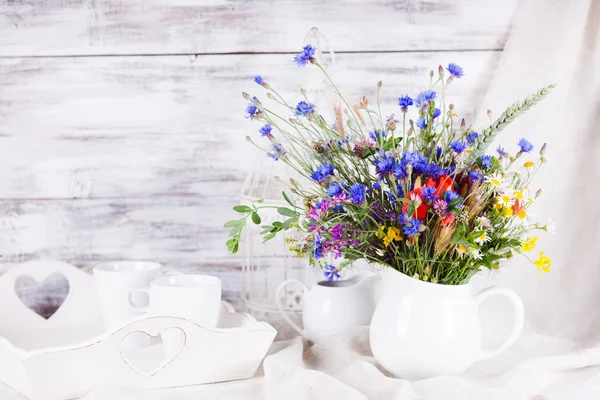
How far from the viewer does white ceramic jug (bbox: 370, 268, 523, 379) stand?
2.79 feet

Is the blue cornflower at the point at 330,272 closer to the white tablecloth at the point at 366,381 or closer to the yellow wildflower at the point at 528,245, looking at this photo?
the white tablecloth at the point at 366,381

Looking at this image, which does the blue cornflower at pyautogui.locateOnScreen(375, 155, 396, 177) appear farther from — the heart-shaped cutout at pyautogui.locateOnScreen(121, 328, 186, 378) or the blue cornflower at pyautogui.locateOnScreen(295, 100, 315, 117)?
the heart-shaped cutout at pyautogui.locateOnScreen(121, 328, 186, 378)

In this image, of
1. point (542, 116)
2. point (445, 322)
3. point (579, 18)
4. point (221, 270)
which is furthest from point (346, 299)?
point (579, 18)

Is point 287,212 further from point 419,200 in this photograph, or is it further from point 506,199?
point 506,199

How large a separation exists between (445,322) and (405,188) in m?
0.19

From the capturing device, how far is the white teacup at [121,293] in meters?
1.06

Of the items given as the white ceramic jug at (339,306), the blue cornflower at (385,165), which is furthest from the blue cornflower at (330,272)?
the blue cornflower at (385,165)

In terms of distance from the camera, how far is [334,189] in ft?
2.70

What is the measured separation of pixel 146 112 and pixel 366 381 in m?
0.75

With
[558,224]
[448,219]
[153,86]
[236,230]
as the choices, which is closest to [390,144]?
[448,219]

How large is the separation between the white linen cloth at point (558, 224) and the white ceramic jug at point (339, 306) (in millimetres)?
30

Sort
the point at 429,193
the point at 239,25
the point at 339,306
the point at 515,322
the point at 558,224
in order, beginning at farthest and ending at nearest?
the point at 239,25 < the point at 558,224 < the point at 339,306 < the point at 515,322 < the point at 429,193

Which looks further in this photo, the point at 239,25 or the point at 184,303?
the point at 239,25

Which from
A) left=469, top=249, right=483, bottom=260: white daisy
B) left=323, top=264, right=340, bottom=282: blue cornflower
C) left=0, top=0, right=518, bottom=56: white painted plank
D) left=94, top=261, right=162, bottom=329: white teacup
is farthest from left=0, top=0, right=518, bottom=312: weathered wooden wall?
left=469, top=249, right=483, bottom=260: white daisy
